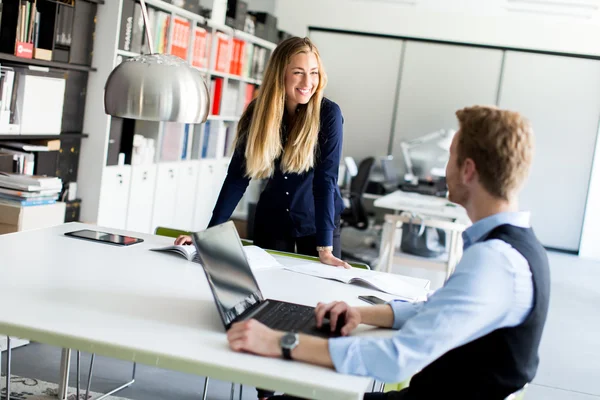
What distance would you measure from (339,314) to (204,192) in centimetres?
485

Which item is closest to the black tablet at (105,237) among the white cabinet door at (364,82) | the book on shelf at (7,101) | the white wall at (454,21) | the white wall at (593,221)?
the book on shelf at (7,101)

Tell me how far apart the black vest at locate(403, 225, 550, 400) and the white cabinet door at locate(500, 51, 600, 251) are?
7.30 meters

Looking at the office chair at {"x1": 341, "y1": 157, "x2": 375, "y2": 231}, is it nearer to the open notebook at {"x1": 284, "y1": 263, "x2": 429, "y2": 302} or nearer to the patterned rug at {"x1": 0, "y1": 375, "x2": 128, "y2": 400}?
the patterned rug at {"x1": 0, "y1": 375, "x2": 128, "y2": 400}

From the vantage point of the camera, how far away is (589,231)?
843 cm

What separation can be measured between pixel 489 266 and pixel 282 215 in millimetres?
1515

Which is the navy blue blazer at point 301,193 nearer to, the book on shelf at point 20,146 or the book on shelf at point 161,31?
the book on shelf at point 20,146

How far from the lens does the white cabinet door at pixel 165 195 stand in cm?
545

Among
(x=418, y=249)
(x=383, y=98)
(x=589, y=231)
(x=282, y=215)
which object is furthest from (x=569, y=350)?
(x=383, y=98)

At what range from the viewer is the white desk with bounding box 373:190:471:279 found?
489 centimetres

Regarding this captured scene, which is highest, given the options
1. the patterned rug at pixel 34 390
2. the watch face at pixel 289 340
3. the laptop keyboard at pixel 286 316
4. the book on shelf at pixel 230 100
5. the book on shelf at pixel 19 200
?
the book on shelf at pixel 230 100

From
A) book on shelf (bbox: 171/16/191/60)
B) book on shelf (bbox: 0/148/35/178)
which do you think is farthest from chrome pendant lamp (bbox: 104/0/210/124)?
book on shelf (bbox: 171/16/191/60)

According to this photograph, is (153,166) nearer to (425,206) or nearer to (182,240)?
(425,206)

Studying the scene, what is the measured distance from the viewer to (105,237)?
247 cm

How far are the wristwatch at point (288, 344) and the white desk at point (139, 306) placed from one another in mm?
17
